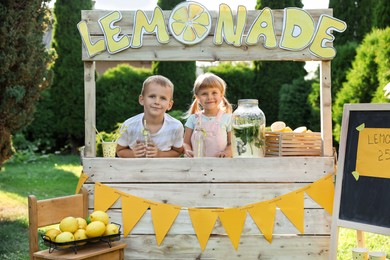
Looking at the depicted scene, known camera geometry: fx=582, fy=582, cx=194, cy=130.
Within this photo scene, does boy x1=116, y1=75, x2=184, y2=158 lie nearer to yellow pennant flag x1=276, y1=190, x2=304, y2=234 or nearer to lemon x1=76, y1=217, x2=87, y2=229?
lemon x1=76, y1=217, x2=87, y2=229

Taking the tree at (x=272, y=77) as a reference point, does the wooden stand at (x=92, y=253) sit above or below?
below

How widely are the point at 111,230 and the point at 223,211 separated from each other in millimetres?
611

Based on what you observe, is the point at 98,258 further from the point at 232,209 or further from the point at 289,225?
the point at 289,225

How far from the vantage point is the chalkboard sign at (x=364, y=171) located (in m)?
3.02

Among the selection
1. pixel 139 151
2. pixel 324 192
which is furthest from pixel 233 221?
pixel 139 151

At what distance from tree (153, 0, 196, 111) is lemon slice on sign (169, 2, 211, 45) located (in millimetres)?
9146

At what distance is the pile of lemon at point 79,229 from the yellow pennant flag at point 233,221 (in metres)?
0.58

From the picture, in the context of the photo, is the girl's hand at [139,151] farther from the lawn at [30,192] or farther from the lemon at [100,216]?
the lawn at [30,192]

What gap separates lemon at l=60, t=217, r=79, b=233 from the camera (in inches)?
114

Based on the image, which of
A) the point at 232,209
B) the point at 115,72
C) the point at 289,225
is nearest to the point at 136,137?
the point at 232,209

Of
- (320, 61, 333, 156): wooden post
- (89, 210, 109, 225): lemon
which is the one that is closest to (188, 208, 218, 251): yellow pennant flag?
(89, 210, 109, 225): lemon

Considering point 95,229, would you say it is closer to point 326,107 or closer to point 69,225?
point 69,225

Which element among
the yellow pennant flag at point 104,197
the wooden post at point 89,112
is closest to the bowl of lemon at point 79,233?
the yellow pennant flag at point 104,197

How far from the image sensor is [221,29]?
315cm
